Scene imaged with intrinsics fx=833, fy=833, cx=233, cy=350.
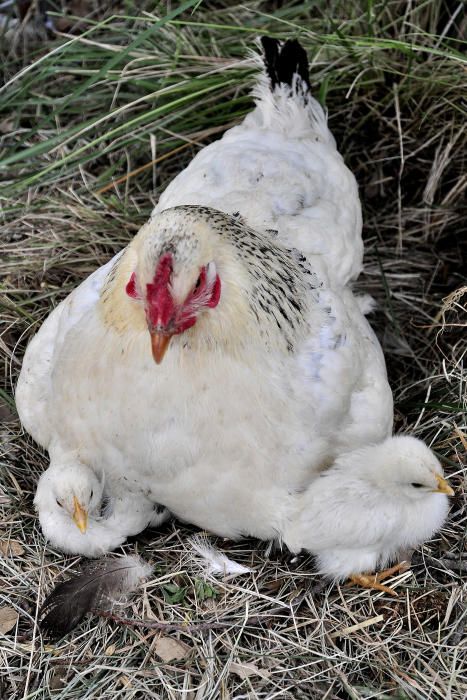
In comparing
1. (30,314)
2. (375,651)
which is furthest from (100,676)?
(30,314)

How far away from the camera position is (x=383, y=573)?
2.92 m

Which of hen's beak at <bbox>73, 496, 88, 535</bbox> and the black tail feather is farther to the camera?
the black tail feather

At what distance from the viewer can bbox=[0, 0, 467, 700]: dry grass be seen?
271 cm

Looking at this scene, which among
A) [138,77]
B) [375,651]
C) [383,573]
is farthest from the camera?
[138,77]

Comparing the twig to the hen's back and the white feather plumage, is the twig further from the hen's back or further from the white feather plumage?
the hen's back

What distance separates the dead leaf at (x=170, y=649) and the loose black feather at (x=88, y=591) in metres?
0.23

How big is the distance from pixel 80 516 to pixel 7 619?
496mm

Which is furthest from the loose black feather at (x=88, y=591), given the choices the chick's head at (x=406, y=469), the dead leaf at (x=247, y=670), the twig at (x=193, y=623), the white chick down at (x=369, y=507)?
the chick's head at (x=406, y=469)

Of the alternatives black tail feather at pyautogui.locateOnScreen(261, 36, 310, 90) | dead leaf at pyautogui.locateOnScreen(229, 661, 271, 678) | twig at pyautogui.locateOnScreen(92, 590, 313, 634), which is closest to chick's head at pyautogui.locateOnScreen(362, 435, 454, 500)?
twig at pyautogui.locateOnScreen(92, 590, 313, 634)

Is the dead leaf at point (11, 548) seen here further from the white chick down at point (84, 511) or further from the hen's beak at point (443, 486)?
the hen's beak at point (443, 486)

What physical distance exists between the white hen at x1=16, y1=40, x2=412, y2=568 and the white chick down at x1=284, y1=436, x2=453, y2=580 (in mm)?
57

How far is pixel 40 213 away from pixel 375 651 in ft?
8.42

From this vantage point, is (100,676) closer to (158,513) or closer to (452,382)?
(158,513)

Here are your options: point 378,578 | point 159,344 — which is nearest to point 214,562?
point 378,578
